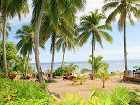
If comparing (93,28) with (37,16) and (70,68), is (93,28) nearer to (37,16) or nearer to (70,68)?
(70,68)

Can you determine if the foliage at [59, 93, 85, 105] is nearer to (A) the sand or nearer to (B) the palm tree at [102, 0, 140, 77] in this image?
(A) the sand

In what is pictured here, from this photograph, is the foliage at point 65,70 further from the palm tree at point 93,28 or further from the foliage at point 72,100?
the foliage at point 72,100

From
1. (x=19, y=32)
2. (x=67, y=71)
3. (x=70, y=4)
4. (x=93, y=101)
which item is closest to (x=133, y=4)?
(x=67, y=71)

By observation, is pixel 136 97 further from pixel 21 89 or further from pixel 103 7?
pixel 103 7

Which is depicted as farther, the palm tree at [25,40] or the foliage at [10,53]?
the foliage at [10,53]

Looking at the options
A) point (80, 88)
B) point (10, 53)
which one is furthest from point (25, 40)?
point (80, 88)

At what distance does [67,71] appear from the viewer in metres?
52.7

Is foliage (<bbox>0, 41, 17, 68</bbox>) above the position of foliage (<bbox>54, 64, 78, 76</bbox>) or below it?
above

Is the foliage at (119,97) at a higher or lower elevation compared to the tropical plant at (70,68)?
lower

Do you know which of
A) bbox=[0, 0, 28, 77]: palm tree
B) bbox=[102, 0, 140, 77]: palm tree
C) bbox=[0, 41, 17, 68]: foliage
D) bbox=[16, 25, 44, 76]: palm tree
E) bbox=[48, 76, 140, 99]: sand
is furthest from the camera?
bbox=[0, 41, 17, 68]: foliage

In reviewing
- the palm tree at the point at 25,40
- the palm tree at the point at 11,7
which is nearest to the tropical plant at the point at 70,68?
the palm tree at the point at 25,40

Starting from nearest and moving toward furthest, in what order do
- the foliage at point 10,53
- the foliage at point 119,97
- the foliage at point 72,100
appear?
the foliage at point 72,100 < the foliage at point 119,97 < the foliage at point 10,53

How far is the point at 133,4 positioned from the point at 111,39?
7749 mm

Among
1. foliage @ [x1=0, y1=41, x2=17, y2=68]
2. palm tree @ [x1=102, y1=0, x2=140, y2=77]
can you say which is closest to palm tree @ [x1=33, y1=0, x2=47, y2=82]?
palm tree @ [x1=102, y1=0, x2=140, y2=77]
